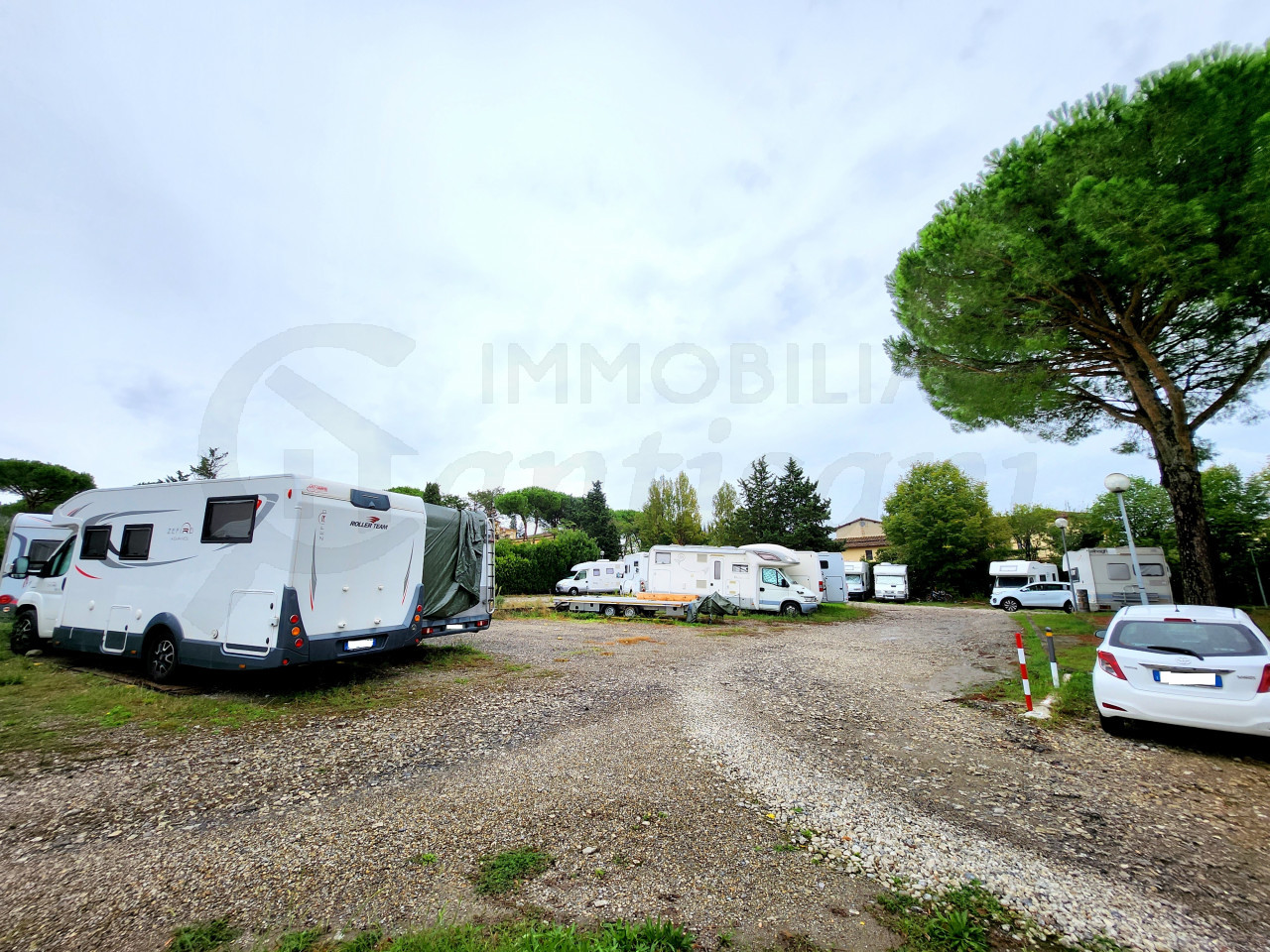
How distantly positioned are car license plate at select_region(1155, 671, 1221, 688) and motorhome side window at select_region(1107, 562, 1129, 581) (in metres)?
21.8

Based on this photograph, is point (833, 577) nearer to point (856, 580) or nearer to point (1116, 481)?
point (856, 580)

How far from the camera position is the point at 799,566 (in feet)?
73.6

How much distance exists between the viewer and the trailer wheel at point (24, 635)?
371 inches

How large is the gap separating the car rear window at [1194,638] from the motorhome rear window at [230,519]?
10145 millimetres

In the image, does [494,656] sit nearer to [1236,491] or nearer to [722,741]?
[722,741]

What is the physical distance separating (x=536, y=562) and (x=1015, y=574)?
2618 centimetres

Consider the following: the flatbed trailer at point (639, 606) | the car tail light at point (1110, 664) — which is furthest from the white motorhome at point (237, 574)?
the flatbed trailer at point (639, 606)

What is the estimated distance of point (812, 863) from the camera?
3191 mm

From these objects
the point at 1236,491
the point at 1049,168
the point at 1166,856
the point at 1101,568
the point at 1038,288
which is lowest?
the point at 1166,856

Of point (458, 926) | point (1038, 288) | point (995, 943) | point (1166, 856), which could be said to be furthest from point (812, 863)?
point (1038, 288)

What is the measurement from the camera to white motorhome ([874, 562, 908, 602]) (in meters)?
32.2

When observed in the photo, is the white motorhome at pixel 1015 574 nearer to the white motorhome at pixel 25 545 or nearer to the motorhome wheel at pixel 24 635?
the motorhome wheel at pixel 24 635

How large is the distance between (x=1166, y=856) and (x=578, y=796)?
381cm

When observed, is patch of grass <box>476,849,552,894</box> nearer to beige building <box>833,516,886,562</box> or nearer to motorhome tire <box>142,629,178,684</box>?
motorhome tire <box>142,629,178,684</box>
